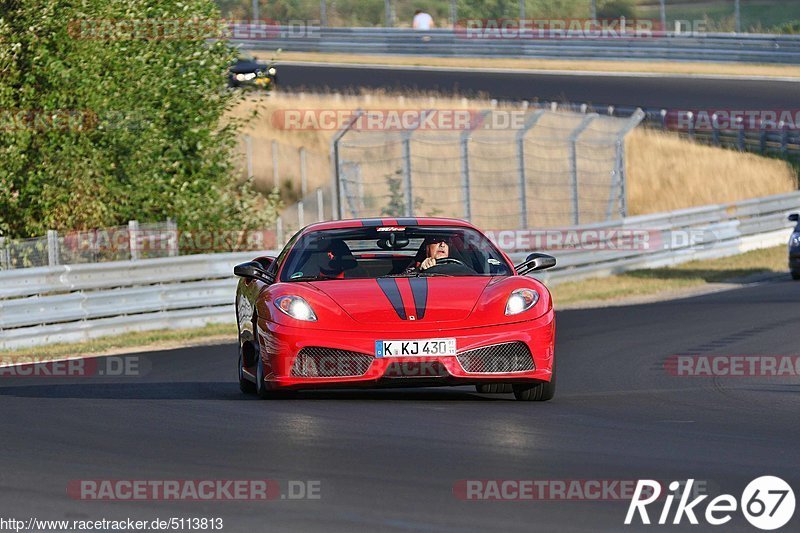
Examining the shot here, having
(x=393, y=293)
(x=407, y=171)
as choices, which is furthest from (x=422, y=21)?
(x=393, y=293)

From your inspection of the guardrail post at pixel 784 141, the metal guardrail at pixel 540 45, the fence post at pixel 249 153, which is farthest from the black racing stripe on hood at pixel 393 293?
the metal guardrail at pixel 540 45

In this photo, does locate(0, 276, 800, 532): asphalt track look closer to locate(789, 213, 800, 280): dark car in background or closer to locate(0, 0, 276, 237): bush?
locate(0, 0, 276, 237): bush

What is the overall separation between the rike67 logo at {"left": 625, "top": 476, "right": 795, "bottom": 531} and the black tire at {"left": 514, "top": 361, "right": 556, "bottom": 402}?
10.8ft

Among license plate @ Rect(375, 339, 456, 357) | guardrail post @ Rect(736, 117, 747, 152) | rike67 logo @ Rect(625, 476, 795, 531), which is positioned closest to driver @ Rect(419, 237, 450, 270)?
license plate @ Rect(375, 339, 456, 357)

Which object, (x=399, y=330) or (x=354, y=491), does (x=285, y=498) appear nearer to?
(x=354, y=491)

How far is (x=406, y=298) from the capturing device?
9.95m

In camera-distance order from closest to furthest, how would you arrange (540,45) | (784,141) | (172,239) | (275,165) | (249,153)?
(172,239) < (275,165) < (249,153) < (784,141) < (540,45)

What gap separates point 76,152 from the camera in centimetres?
2234

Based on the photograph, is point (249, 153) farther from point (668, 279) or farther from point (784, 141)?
point (784, 141)

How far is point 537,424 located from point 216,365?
6025 millimetres

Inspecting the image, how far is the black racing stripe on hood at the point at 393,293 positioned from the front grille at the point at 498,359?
1.51ft

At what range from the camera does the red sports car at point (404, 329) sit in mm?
9680

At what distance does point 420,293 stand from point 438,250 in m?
1.08

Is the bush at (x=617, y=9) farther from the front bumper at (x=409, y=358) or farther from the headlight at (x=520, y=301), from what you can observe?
the front bumper at (x=409, y=358)
